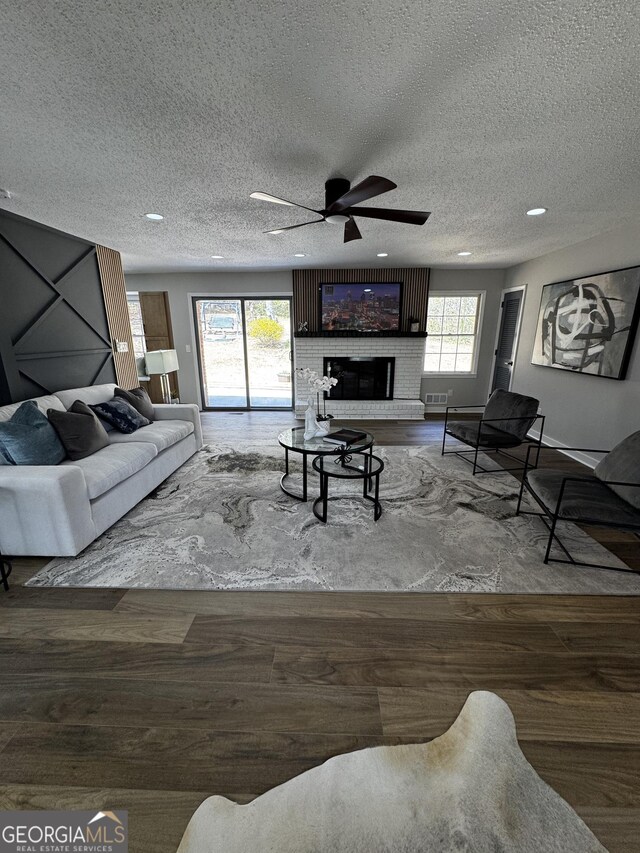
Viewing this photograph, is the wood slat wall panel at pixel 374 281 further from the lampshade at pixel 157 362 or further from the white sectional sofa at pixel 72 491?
the white sectional sofa at pixel 72 491

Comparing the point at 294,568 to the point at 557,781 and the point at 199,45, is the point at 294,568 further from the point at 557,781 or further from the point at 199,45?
the point at 199,45

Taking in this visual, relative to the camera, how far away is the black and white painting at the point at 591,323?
3.30 meters

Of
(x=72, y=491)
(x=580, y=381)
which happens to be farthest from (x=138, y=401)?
(x=580, y=381)

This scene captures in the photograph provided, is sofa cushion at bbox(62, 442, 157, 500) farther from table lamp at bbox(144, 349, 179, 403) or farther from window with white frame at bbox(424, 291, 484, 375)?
window with white frame at bbox(424, 291, 484, 375)

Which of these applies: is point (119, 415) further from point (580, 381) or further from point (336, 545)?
point (580, 381)

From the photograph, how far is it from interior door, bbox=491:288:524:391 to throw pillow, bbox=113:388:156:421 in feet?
17.6

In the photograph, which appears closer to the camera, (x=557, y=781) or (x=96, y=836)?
(x=96, y=836)

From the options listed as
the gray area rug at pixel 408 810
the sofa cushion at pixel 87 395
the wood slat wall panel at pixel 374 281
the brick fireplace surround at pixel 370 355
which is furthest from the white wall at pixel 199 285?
the gray area rug at pixel 408 810

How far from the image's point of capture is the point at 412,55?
1.29 m

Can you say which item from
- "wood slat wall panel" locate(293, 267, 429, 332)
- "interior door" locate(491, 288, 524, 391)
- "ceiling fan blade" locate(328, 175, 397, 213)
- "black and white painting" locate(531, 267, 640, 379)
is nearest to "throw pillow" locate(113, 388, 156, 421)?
"ceiling fan blade" locate(328, 175, 397, 213)

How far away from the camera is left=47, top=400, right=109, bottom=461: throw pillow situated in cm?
273

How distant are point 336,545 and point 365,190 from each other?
7.35ft

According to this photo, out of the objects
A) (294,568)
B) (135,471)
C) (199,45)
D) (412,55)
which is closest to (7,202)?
(135,471)

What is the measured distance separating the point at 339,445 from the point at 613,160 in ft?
8.49
